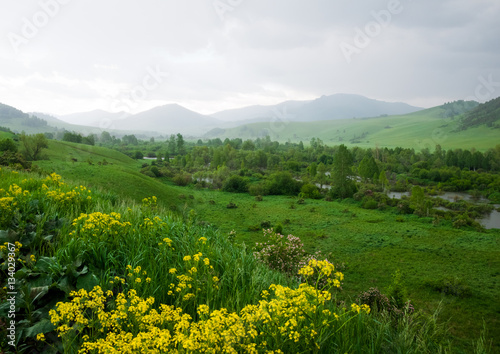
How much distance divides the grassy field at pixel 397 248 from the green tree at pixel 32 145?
106 ft

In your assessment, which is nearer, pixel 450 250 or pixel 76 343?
pixel 76 343

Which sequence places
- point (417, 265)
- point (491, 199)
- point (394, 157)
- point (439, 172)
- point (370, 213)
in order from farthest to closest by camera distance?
point (394, 157) < point (439, 172) < point (491, 199) < point (370, 213) < point (417, 265)

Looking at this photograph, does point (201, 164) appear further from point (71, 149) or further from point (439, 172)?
point (439, 172)

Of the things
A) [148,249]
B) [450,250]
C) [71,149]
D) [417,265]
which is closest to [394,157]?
[450,250]

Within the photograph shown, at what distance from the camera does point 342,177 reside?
7356cm

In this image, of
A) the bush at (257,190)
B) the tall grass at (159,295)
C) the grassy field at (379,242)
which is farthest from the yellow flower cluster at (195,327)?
the bush at (257,190)

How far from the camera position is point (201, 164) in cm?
11138

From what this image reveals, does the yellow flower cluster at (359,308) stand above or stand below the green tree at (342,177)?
above

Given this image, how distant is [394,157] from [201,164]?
85005 millimetres

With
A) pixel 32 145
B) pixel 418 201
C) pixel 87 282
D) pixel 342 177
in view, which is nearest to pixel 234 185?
pixel 342 177

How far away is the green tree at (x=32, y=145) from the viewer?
53.3 m

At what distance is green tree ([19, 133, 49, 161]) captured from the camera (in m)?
53.3

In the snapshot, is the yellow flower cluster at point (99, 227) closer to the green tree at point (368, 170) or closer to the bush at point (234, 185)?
the bush at point (234, 185)

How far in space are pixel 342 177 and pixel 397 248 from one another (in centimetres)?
3968
